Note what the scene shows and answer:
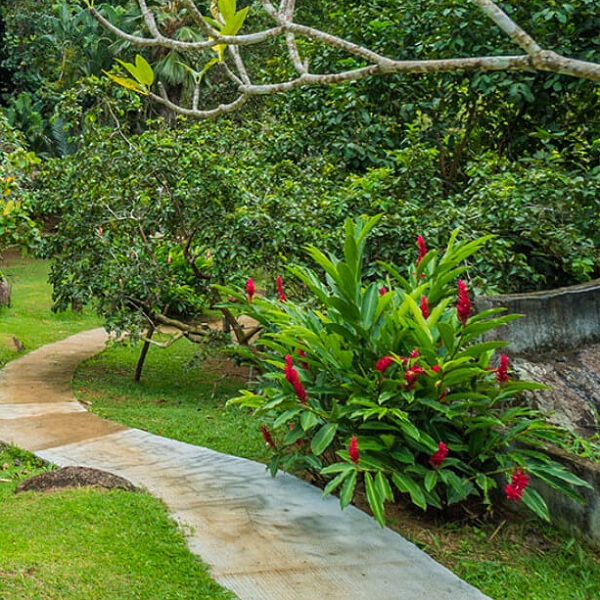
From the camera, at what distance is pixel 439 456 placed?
461cm

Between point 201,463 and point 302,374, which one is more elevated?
point 302,374

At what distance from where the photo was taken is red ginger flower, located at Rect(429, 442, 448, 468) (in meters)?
4.55

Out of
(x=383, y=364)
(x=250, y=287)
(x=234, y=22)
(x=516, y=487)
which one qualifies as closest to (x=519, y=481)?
(x=516, y=487)

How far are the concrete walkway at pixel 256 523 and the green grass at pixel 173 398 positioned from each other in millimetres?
569

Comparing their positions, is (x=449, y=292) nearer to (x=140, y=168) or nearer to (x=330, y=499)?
(x=330, y=499)

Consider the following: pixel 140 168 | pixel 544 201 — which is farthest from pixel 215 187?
pixel 544 201

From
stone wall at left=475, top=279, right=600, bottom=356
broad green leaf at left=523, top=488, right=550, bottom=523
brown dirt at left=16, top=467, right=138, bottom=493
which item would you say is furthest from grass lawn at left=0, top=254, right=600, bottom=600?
stone wall at left=475, top=279, right=600, bottom=356

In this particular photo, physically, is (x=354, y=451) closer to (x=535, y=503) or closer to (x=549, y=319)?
(x=535, y=503)

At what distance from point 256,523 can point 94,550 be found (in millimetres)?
1033

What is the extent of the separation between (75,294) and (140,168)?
1677mm

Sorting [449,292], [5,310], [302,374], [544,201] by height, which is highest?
[544,201]

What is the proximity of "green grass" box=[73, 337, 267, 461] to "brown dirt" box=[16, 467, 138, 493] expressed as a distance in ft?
4.78

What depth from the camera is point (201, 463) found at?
20.1 ft

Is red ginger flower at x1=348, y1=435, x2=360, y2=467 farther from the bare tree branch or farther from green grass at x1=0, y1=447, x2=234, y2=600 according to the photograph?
the bare tree branch
